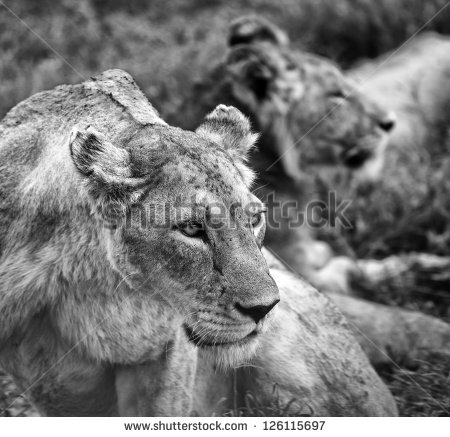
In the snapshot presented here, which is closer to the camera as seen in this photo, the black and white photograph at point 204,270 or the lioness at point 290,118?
the black and white photograph at point 204,270

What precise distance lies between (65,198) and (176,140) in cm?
59

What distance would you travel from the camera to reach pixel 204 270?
4031mm

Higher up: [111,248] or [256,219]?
[256,219]

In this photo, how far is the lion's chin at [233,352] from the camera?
4.22m

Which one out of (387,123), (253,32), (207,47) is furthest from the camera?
(207,47)

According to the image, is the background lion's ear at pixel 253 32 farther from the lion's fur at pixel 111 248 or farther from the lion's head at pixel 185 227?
the lion's head at pixel 185 227

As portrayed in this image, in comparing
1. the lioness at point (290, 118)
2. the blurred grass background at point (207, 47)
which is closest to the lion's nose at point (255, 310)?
the lioness at point (290, 118)

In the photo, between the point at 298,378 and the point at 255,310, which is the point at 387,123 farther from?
the point at 255,310

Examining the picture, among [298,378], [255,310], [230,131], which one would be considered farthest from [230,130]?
[298,378]

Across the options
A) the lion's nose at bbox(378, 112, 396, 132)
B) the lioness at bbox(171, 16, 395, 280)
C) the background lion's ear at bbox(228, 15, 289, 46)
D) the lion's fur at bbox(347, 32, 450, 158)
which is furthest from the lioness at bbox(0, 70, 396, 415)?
the lion's fur at bbox(347, 32, 450, 158)

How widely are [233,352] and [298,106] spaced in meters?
5.18

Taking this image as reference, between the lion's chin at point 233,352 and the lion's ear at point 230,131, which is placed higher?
the lion's ear at point 230,131

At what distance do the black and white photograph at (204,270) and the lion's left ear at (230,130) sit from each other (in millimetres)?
11

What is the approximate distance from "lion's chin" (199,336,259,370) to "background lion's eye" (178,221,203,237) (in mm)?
574
